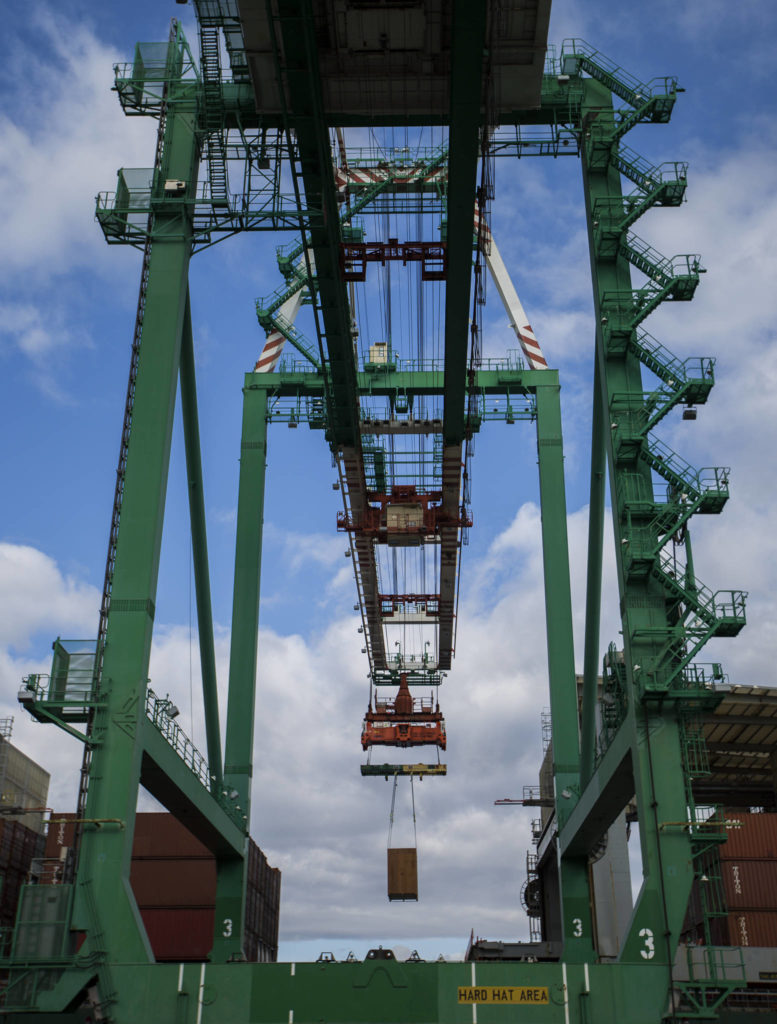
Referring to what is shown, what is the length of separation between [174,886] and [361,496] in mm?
13555

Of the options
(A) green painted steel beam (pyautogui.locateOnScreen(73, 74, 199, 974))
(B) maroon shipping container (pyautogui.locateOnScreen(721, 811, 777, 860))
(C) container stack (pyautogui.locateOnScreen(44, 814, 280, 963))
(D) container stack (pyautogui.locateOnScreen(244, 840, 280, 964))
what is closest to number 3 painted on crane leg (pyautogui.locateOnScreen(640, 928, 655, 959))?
(A) green painted steel beam (pyautogui.locateOnScreen(73, 74, 199, 974))

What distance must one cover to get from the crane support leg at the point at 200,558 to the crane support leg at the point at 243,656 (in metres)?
1.68

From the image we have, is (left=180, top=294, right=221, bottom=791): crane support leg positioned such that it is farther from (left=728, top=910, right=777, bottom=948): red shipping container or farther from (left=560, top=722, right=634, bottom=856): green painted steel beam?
(left=728, top=910, right=777, bottom=948): red shipping container

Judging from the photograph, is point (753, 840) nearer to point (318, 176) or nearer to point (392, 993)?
point (392, 993)

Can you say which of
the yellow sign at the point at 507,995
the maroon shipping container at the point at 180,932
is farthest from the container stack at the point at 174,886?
the yellow sign at the point at 507,995

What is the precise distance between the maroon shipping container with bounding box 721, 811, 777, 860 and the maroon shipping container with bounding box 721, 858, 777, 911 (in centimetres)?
25

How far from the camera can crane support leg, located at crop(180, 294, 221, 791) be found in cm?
2358

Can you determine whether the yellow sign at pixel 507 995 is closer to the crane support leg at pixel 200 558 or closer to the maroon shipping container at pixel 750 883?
the crane support leg at pixel 200 558

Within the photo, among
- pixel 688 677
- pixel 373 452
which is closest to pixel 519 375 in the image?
pixel 373 452

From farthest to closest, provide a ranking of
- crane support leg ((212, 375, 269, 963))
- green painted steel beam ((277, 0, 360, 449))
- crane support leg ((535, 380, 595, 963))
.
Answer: crane support leg ((535, 380, 595, 963))
crane support leg ((212, 375, 269, 963))
green painted steel beam ((277, 0, 360, 449))

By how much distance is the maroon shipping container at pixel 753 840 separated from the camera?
3127cm

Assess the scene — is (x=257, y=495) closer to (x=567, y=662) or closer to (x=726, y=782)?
(x=567, y=662)

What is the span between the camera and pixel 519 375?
31328 mm

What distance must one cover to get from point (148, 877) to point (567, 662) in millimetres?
14760
